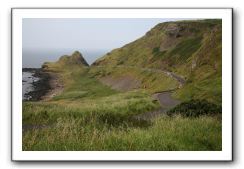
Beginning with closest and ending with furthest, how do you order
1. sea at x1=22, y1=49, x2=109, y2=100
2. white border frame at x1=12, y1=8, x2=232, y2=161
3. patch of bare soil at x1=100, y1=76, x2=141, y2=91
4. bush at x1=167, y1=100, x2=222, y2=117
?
white border frame at x1=12, y1=8, x2=232, y2=161 → sea at x1=22, y1=49, x2=109, y2=100 → bush at x1=167, y1=100, x2=222, y2=117 → patch of bare soil at x1=100, y1=76, x2=141, y2=91

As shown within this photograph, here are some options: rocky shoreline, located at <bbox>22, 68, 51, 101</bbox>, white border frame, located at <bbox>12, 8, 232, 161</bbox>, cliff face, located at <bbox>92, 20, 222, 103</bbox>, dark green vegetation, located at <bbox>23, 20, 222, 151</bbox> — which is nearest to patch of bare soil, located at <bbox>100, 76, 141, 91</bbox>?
dark green vegetation, located at <bbox>23, 20, 222, 151</bbox>

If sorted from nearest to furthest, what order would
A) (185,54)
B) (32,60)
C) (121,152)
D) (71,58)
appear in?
1. (121,152)
2. (32,60)
3. (71,58)
4. (185,54)

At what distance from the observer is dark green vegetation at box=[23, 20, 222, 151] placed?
396 inches

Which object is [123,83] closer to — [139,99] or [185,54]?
[139,99]

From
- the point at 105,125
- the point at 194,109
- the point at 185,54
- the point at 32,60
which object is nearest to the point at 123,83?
the point at 105,125

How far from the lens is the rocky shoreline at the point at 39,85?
10.2 metres

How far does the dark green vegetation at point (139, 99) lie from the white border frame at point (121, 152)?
0.27 feet

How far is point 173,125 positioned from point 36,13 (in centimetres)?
241

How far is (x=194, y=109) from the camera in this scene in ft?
34.0

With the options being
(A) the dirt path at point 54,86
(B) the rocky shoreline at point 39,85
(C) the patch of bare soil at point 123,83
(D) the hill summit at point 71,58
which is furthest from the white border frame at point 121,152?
(C) the patch of bare soil at point 123,83

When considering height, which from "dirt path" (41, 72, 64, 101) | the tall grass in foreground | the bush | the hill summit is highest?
the hill summit

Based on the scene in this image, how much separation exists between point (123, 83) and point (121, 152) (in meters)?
1.08

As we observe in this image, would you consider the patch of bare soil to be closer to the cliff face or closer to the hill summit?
the cliff face

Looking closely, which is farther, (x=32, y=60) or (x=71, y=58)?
(x=71, y=58)
